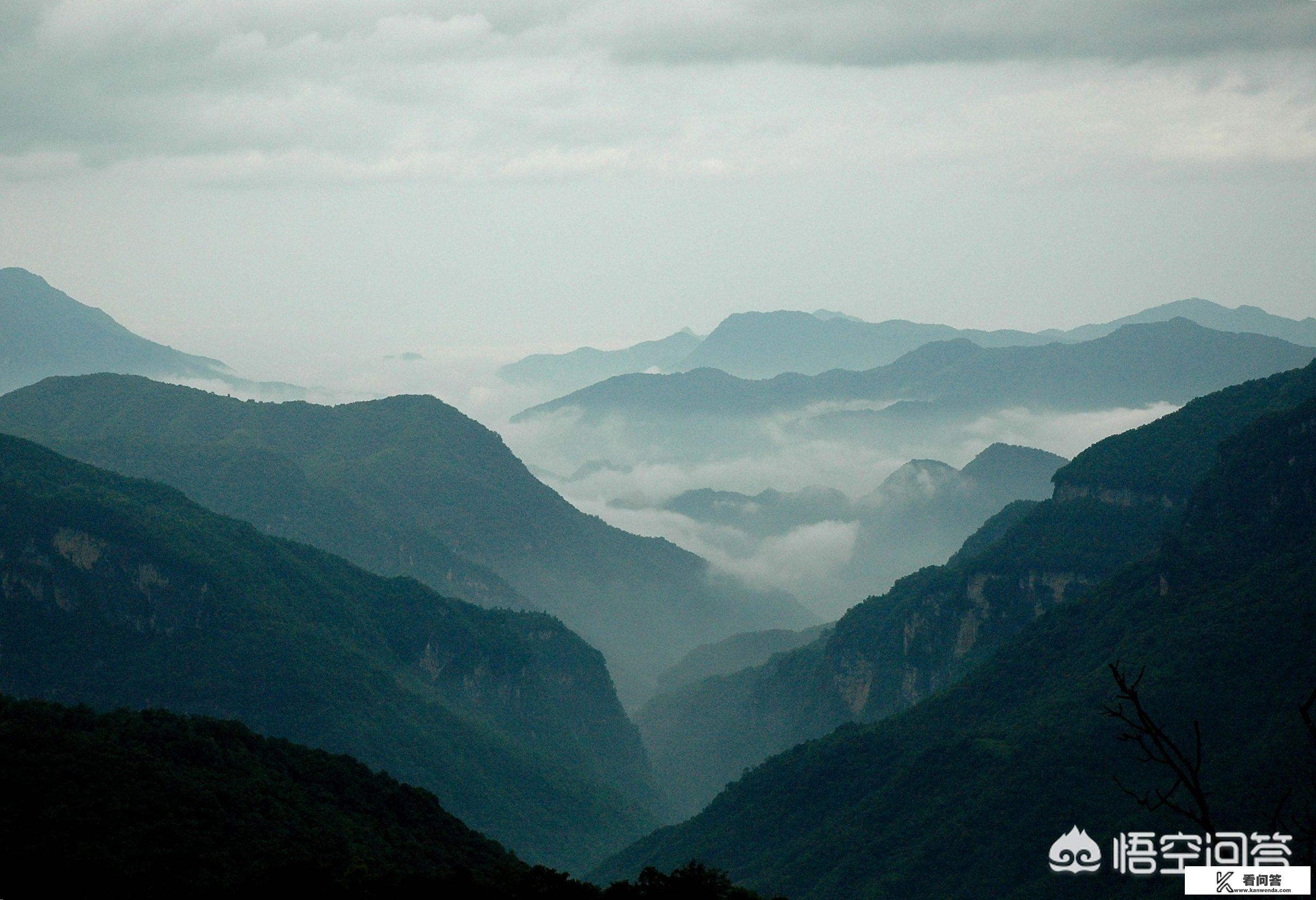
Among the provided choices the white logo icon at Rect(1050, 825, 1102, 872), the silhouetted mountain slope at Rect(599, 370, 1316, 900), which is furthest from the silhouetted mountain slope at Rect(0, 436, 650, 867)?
the white logo icon at Rect(1050, 825, 1102, 872)

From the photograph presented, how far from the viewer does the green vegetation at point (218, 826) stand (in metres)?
63.3

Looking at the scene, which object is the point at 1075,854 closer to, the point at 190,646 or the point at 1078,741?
the point at 1078,741

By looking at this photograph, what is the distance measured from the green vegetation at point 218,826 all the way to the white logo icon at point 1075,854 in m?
34.4

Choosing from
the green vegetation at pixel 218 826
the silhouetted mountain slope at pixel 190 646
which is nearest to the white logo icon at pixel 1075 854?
the green vegetation at pixel 218 826

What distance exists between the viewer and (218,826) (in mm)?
76625

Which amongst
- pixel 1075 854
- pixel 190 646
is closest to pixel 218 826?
pixel 1075 854

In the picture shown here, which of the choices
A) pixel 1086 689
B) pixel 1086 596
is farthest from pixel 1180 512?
pixel 1086 689

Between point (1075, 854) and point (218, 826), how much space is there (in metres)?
61.6

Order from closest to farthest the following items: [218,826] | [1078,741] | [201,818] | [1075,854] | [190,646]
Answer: [218,826], [201,818], [1075,854], [1078,741], [190,646]

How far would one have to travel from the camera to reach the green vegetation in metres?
63.3

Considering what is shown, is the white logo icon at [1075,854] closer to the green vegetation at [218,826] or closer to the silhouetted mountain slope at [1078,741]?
the silhouetted mountain slope at [1078,741]

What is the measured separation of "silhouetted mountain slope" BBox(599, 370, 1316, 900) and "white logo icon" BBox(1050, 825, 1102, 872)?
3.15ft

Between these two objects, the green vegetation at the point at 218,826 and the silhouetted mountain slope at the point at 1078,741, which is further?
the silhouetted mountain slope at the point at 1078,741

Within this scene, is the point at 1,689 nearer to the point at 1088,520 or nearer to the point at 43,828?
the point at 43,828
